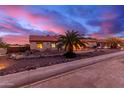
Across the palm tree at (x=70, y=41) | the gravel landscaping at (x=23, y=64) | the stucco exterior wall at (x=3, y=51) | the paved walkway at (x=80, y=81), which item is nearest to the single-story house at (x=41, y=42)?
the stucco exterior wall at (x=3, y=51)

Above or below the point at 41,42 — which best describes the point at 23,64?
below

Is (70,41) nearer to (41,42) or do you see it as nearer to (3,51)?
(41,42)

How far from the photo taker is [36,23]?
11594 millimetres

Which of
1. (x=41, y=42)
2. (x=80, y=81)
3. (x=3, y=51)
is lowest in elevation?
(x=80, y=81)

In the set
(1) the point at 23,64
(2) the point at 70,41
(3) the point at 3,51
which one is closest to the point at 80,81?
(1) the point at 23,64

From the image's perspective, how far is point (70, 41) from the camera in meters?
11.7

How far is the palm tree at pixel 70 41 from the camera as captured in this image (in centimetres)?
1170

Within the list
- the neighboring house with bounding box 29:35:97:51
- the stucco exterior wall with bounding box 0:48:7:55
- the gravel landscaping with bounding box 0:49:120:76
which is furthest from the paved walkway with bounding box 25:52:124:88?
the neighboring house with bounding box 29:35:97:51

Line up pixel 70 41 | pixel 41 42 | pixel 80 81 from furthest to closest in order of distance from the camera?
pixel 41 42 < pixel 70 41 < pixel 80 81

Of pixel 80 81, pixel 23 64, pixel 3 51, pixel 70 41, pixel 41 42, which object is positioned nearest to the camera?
pixel 80 81

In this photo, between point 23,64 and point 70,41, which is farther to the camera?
point 70,41

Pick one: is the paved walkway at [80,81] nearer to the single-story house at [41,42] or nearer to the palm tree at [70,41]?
the palm tree at [70,41]

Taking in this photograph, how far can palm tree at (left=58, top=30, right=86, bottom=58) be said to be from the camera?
11695 mm
